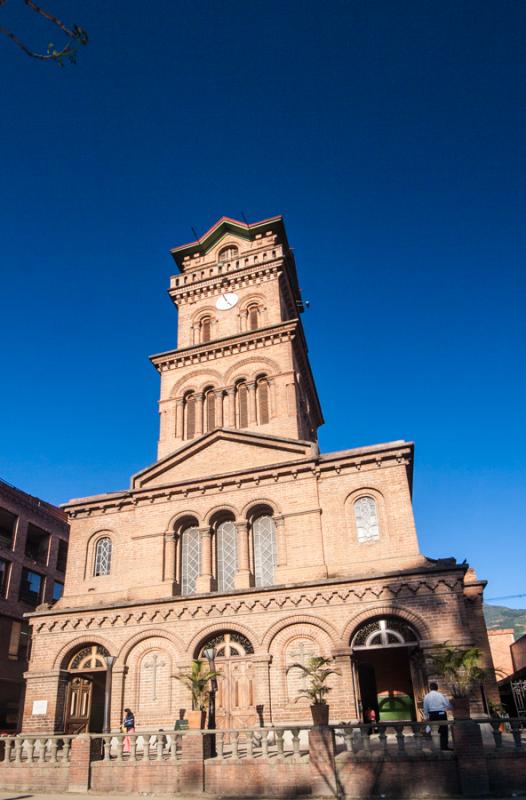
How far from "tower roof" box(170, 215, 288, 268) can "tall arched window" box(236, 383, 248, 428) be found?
10.0 meters

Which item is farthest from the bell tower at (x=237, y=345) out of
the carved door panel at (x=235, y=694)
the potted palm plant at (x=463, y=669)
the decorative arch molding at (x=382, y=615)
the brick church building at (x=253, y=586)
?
the potted palm plant at (x=463, y=669)

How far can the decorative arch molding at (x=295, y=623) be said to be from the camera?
19859 mm

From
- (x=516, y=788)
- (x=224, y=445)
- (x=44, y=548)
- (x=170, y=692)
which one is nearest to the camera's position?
(x=516, y=788)

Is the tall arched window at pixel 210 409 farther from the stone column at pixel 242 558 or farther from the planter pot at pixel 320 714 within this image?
the planter pot at pixel 320 714

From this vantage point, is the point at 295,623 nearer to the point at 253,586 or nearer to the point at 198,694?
the point at 253,586

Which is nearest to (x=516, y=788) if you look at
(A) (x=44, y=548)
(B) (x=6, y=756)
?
(B) (x=6, y=756)

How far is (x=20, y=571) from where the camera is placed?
36.5m

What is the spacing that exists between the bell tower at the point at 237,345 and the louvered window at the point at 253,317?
54 mm

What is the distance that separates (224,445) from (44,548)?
67.3 ft

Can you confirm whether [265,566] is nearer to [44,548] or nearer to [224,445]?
[224,445]

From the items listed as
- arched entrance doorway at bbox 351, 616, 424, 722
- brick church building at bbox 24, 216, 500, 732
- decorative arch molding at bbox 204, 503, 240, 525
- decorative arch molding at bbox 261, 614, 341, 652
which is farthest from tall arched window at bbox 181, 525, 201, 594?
arched entrance doorway at bbox 351, 616, 424, 722

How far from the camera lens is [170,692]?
20.7 meters

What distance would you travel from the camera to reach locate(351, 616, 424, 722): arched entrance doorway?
19.4 metres

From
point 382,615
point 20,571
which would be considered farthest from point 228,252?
point 20,571
